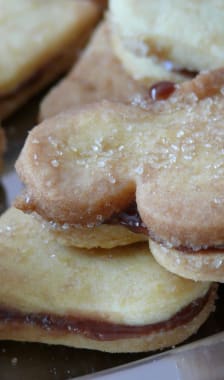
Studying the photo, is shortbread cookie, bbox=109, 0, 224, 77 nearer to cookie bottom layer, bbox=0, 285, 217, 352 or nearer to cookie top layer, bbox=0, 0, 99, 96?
cookie top layer, bbox=0, 0, 99, 96

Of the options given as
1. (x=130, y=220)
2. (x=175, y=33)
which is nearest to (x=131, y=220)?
(x=130, y=220)

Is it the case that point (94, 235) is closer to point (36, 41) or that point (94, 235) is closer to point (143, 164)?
point (143, 164)

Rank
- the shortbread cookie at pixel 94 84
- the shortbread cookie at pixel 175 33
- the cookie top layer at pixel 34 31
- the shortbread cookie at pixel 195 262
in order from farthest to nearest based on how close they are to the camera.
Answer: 1. the cookie top layer at pixel 34 31
2. the shortbread cookie at pixel 94 84
3. the shortbread cookie at pixel 175 33
4. the shortbread cookie at pixel 195 262

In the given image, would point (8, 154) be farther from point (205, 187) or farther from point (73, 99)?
point (205, 187)

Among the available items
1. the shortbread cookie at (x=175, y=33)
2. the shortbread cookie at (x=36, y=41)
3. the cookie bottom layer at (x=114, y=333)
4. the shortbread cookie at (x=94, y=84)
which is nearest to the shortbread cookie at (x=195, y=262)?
the cookie bottom layer at (x=114, y=333)

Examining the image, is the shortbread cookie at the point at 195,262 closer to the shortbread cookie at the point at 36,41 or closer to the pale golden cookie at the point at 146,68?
the pale golden cookie at the point at 146,68

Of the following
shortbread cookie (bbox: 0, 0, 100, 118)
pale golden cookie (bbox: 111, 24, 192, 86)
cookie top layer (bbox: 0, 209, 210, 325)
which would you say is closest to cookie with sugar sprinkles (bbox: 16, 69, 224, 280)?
cookie top layer (bbox: 0, 209, 210, 325)

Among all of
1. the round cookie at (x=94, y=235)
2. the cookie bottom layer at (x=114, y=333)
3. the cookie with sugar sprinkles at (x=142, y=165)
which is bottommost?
the cookie bottom layer at (x=114, y=333)
